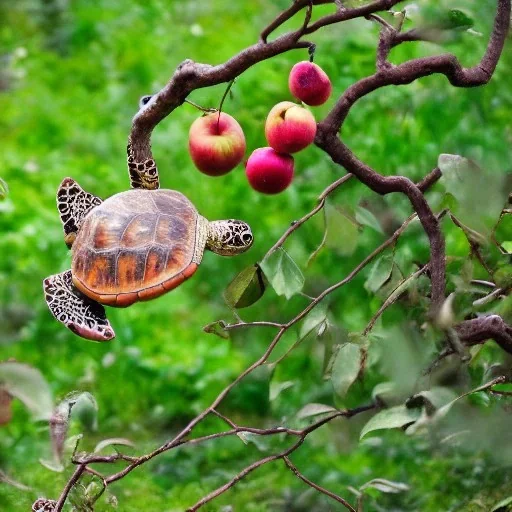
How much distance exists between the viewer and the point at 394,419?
116 centimetres

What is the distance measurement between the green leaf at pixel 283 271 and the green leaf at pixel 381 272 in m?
0.16

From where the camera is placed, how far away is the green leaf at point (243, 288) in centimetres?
123

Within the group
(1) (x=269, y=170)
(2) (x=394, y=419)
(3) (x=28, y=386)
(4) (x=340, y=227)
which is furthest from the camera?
(4) (x=340, y=227)

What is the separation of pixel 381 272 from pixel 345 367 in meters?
→ 0.18

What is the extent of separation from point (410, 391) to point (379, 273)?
181 mm

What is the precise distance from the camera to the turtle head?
43.3 inches

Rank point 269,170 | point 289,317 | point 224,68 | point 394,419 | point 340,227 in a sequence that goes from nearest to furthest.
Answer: point 224,68
point 269,170
point 394,419
point 340,227
point 289,317

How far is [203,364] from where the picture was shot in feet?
8.69

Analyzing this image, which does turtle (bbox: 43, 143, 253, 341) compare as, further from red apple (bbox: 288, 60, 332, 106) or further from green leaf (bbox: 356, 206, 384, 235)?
green leaf (bbox: 356, 206, 384, 235)

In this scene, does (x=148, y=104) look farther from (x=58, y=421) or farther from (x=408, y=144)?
(x=408, y=144)

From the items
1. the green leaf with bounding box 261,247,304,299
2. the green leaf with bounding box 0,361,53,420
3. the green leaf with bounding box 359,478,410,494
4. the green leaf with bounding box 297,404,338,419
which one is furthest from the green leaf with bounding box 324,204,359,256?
the green leaf with bounding box 0,361,53,420

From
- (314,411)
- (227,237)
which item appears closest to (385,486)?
(314,411)

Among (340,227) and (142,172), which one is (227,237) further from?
(340,227)

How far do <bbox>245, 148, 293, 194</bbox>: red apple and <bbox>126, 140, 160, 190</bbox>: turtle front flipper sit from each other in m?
0.10
